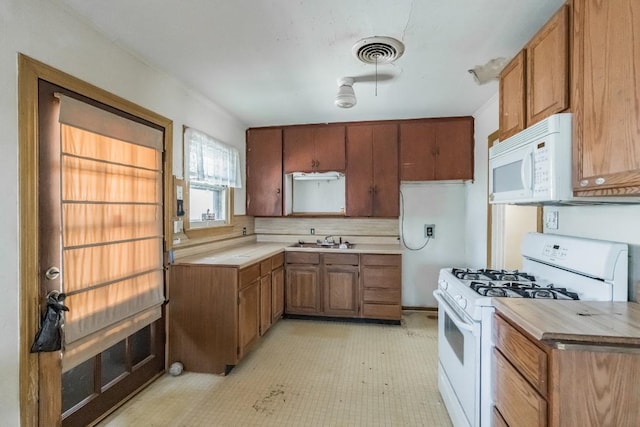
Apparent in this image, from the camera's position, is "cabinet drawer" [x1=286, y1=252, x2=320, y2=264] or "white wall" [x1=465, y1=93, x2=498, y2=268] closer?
"white wall" [x1=465, y1=93, x2=498, y2=268]

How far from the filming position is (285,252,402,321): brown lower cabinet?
3.68 metres

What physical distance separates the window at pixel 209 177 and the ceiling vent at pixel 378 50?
1.66m

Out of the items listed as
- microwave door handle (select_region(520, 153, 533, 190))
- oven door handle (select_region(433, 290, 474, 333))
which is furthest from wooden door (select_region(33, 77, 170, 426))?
microwave door handle (select_region(520, 153, 533, 190))

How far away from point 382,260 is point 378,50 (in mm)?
2245

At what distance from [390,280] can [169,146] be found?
2.61 metres

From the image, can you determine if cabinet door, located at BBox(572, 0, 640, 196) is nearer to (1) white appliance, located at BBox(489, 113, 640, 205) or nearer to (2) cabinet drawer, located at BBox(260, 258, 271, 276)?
(1) white appliance, located at BBox(489, 113, 640, 205)

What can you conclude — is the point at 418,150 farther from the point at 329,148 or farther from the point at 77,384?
the point at 77,384

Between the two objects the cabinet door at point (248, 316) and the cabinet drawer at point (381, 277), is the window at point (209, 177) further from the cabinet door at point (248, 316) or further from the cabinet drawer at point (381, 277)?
the cabinet drawer at point (381, 277)

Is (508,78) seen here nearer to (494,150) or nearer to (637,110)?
(494,150)

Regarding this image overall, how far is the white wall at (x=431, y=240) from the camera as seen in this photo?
4.10 metres

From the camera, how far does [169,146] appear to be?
2.66 metres

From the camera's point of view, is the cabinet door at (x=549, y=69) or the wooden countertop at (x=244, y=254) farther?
the wooden countertop at (x=244, y=254)

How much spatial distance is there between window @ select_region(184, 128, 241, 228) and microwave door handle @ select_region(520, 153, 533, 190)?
254 centimetres

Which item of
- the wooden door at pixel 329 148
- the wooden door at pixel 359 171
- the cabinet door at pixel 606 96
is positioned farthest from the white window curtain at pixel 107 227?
the cabinet door at pixel 606 96
